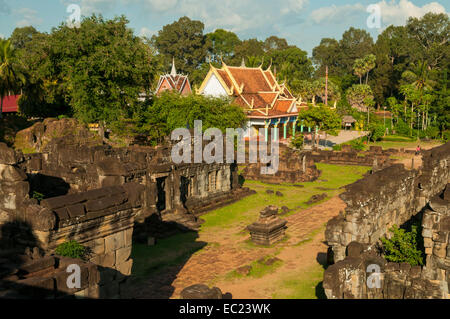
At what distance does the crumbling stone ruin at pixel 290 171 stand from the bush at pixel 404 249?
20.2m

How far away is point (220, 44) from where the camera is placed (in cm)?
10712

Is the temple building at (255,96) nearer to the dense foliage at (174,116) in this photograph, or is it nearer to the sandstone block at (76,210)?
the dense foliage at (174,116)

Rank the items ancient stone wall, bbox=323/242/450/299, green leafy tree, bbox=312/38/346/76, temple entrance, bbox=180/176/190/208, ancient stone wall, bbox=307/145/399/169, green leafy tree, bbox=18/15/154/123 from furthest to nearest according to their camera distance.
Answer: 1. green leafy tree, bbox=312/38/346/76
2. ancient stone wall, bbox=307/145/399/169
3. green leafy tree, bbox=18/15/154/123
4. temple entrance, bbox=180/176/190/208
5. ancient stone wall, bbox=323/242/450/299

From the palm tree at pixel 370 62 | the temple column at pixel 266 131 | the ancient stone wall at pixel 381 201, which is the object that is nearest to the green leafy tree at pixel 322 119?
the temple column at pixel 266 131

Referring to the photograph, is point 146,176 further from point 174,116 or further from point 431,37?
point 431,37

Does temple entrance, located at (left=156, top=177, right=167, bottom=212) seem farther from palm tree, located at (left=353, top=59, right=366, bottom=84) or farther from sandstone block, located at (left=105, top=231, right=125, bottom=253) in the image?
palm tree, located at (left=353, top=59, right=366, bottom=84)

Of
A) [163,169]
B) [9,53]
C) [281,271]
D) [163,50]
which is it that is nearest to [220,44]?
[163,50]

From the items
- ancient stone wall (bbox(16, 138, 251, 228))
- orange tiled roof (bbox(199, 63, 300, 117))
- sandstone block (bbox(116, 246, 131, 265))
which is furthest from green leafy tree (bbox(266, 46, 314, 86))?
sandstone block (bbox(116, 246, 131, 265))

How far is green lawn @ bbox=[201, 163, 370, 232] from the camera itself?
2477 cm

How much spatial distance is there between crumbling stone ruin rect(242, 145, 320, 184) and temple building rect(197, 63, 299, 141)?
14.0m

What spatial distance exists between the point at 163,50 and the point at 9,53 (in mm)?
67991

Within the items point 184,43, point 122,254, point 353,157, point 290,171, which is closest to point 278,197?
point 290,171

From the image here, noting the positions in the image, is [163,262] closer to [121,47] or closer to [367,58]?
[121,47]

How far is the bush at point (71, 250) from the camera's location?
10188 mm
